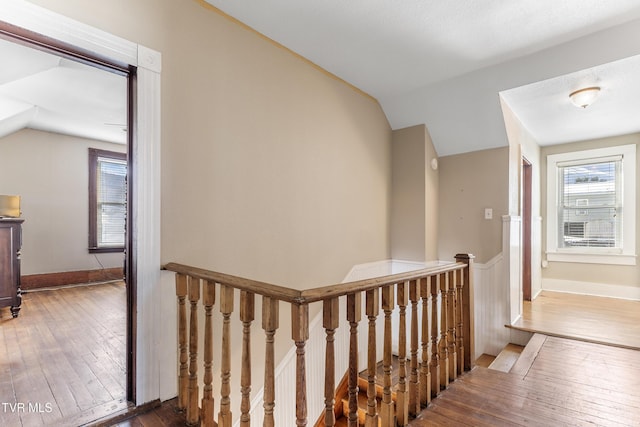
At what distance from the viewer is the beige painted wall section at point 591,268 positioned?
424cm

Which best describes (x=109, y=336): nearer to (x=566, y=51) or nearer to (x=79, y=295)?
(x=79, y=295)

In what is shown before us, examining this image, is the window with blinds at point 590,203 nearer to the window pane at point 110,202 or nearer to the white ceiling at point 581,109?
the white ceiling at point 581,109

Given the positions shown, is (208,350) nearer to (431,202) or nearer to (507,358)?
(507,358)

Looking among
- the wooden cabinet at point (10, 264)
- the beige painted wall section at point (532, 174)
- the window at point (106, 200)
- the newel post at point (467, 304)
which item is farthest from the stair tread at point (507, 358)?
the window at point (106, 200)

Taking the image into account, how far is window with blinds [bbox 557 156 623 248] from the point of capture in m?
4.36

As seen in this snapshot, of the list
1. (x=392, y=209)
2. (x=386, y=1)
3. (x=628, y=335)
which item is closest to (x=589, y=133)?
(x=628, y=335)

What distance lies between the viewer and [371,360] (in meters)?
1.44

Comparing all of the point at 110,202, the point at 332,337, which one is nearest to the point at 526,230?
the point at 332,337

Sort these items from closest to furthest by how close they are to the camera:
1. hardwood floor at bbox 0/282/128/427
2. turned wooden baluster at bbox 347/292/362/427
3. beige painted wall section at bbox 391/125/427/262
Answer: turned wooden baluster at bbox 347/292/362/427 → hardwood floor at bbox 0/282/128/427 → beige painted wall section at bbox 391/125/427/262

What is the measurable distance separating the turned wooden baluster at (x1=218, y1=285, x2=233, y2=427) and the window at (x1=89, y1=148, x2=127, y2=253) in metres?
4.52

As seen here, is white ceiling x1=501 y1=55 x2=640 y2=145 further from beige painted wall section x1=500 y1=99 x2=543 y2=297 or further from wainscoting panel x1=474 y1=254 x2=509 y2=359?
wainscoting panel x1=474 y1=254 x2=509 y2=359

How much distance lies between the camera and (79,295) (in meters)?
4.03

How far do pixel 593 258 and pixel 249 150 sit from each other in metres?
5.12

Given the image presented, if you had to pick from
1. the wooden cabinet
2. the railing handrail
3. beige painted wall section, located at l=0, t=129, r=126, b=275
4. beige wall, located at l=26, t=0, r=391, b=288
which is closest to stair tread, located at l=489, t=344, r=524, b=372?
beige wall, located at l=26, t=0, r=391, b=288
